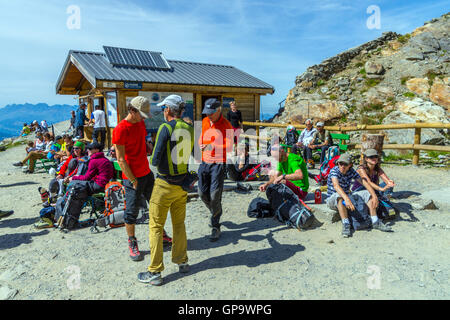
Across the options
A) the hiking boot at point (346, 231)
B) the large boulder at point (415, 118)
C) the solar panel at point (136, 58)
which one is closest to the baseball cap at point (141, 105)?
the hiking boot at point (346, 231)

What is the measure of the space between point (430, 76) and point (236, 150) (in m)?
11.7

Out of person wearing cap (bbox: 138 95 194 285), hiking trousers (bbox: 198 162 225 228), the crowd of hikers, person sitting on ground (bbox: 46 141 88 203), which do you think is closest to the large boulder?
the crowd of hikers

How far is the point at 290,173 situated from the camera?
4910 mm

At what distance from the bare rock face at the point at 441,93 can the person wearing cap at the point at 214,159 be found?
504 inches

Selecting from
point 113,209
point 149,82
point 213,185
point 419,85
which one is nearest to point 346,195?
point 213,185

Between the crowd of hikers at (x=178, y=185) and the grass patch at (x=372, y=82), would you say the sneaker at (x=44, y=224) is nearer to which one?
the crowd of hikers at (x=178, y=185)

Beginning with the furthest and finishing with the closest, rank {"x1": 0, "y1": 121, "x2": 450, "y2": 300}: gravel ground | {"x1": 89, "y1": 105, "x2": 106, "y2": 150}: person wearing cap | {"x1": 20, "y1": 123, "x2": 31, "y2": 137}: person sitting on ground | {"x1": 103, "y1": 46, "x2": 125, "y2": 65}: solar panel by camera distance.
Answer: {"x1": 20, "y1": 123, "x2": 31, "y2": 137}: person sitting on ground → {"x1": 103, "y1": 46, "x2": 125, "y2": 65}: solar panel → {"x1": 89, "y1": 105, "x2": 106, "y2": 150}: person wearing cap → {"x1": 0, "y1": 121, "x2": 450, "y2": 300}: gravel ground

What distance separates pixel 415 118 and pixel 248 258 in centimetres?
1190

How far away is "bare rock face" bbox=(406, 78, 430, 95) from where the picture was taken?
13.9 m

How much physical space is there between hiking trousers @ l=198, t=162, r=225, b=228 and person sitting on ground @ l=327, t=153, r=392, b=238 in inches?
69.8

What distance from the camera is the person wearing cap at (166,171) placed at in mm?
3082

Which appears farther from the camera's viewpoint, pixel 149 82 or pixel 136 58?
pixel 136 58

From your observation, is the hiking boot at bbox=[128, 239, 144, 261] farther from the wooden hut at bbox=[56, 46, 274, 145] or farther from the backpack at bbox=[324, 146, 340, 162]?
the wooden hut at bbox=[56, 46, 274, 145]

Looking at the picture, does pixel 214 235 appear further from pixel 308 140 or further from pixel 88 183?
pixel 308 140
